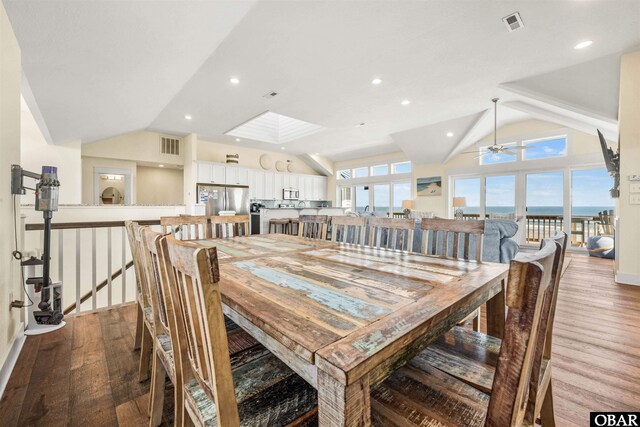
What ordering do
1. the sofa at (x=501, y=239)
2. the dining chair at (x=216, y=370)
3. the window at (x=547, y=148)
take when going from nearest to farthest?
the dining chair at (x=216, y=370) → the sofa at (x=501, y=239) → the window at (x=547, y=148)

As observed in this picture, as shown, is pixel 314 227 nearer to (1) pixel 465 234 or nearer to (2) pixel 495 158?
(1) pixel 465 234

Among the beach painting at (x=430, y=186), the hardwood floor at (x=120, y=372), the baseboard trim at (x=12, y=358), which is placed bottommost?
the hardwood floor at (x=120, y=372)

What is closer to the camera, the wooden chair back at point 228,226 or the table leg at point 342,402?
the table leg at point 342,402

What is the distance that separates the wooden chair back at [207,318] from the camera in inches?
22.6

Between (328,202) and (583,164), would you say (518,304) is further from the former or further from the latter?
(328,202)

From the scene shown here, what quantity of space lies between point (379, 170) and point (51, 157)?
820 cm

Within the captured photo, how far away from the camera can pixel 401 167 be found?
29.4ft

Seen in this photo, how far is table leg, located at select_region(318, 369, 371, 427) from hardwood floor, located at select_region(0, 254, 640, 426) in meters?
1.25

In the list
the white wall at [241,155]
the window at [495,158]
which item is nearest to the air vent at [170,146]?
the white wall at [241,155]

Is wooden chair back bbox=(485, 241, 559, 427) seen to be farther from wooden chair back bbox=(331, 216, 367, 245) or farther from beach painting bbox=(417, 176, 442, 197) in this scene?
beach painting bbox=(417, 176, 442, 197)

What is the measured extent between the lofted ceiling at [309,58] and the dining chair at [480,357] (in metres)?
2.53

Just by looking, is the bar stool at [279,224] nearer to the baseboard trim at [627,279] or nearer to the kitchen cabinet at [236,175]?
the kitchen cabinet at [236,175]

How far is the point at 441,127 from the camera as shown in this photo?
638cm

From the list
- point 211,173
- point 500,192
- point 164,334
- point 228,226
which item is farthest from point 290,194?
point 164,334
